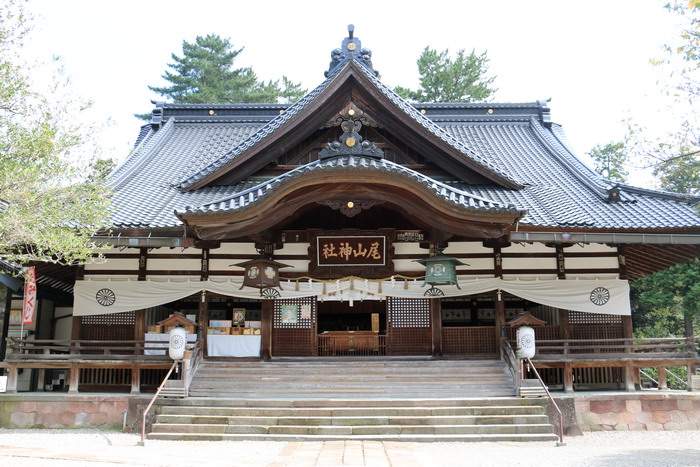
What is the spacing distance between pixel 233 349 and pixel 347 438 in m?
4.70

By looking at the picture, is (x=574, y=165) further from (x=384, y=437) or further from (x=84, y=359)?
(x=84, y=359)

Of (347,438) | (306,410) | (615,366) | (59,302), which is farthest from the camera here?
(59,302)

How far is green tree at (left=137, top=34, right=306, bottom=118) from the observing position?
42.0 meters

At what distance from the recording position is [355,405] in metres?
12.4

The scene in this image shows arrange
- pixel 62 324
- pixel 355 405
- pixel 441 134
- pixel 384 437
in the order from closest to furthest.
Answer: pixel 384 437 < pixel 355 405 < pixel 441 134 < pixel 62 324

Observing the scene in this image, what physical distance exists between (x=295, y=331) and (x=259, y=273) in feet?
6.82

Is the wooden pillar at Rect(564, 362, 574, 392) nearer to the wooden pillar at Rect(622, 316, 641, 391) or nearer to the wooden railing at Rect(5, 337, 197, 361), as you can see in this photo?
the wooden pillar at Rect(622, 316, 641, 391)

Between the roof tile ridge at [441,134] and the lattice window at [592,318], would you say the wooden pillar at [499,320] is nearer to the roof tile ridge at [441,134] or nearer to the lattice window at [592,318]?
the lattice window at [592,318]

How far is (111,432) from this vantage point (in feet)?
41.8

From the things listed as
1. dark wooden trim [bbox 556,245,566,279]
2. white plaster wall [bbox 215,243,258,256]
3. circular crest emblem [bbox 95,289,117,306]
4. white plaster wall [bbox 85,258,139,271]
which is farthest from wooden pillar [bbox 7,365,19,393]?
dark wooden trim [bbox 556,245,566,279]

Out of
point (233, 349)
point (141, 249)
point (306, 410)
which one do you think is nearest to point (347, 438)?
point (306, 410)

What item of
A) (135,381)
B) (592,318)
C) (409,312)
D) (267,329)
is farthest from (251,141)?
(592,318)

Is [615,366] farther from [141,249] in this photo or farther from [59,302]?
[59,302]

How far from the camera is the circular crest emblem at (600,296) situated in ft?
48.6
